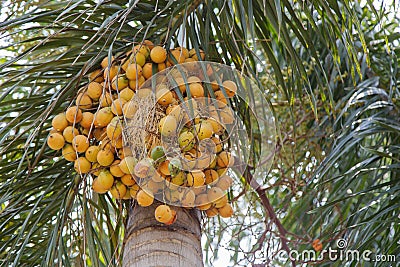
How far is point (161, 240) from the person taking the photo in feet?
4.29

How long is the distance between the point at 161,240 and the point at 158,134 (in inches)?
8.9

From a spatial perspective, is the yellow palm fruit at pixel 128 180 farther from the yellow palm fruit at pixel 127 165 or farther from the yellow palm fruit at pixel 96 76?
the yellow palm fruit at pixel 96 76

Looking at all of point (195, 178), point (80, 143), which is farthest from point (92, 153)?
point (195, 178)

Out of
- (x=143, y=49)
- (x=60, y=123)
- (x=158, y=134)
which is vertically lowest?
(x=158, y=134)

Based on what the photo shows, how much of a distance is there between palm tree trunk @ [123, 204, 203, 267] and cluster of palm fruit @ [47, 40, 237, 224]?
0.10 ft

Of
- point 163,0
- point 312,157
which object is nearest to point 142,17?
point 163,0

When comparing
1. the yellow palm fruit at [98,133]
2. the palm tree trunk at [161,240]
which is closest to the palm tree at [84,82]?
the palm tree trunk at [161,240]

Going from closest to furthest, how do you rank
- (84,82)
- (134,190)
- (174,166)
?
(174,166) < (134,190) < (84,82)

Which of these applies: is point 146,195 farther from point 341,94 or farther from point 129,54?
point 341,94

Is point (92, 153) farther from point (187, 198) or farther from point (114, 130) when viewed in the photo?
point (187, 198)

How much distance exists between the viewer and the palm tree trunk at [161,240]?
4.22 feet

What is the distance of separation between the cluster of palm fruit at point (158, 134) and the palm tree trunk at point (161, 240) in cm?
3

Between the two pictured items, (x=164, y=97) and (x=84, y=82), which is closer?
(x=164, y=97)

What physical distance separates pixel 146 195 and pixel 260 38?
0.61 metres
